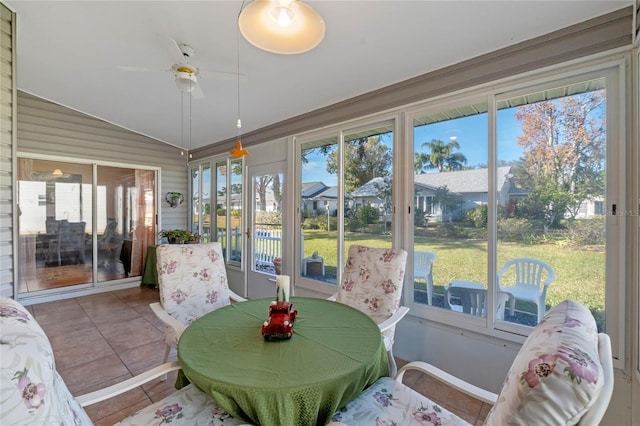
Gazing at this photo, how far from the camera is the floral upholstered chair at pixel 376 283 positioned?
216cm

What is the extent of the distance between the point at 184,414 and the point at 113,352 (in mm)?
2175

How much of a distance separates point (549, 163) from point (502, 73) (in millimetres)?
768

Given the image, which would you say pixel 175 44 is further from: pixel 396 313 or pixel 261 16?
pixel 396 313

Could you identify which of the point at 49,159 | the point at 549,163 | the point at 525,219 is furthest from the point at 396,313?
the point at 49,159

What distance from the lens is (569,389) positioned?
2.07 feet

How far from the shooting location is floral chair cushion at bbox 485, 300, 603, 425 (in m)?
0.62

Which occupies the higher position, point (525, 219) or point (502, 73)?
point (502, 73)

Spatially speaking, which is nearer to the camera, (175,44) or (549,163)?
(549,163)

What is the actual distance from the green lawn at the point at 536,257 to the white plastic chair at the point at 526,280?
4 cm

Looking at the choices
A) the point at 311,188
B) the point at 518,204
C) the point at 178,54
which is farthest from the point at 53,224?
the point at 518,204

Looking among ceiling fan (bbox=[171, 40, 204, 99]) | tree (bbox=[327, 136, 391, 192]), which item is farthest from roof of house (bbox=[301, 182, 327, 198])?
ceiling fan (bbox=[171, 40, 204, 99])

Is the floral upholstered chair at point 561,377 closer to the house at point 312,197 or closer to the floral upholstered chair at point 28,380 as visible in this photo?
the floral upholstered chair at point 28,380

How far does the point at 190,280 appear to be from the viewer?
228 centimetres

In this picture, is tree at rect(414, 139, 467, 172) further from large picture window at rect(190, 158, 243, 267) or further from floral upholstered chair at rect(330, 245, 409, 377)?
large picture window at rect(190, 158, 243, 267)
